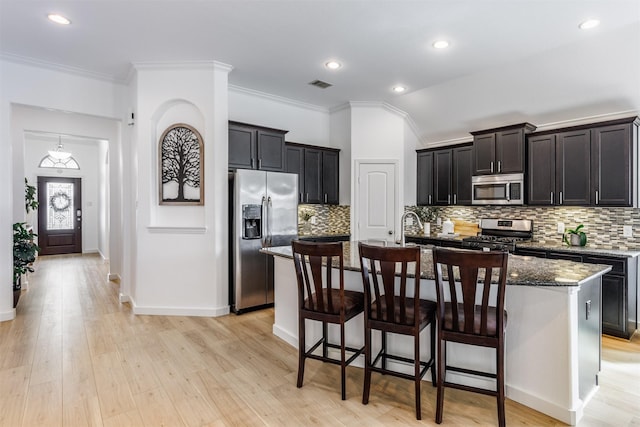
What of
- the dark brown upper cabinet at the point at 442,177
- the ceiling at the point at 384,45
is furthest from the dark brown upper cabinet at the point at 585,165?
the dark brown upper cabinet at the point at 442,177

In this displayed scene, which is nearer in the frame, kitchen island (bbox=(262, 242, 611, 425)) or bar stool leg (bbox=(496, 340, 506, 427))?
bar stool leg (bbox=(496, 340, 506, 427))

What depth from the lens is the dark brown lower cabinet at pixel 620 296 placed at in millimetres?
3430

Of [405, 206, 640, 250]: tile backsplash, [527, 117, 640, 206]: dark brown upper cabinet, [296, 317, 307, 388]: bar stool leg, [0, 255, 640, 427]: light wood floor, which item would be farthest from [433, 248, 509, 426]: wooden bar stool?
[405, 206, 640, 250]: tile backsplash

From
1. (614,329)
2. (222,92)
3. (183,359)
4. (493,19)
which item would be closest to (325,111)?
(222,92)

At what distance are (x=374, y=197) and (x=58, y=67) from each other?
4581 mm

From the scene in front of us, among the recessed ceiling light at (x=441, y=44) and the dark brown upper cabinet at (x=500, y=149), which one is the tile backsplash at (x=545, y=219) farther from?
the recessed ceiling light at (x=441, y=44)

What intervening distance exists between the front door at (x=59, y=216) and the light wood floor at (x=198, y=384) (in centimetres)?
609

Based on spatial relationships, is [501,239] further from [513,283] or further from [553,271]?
[513,283]

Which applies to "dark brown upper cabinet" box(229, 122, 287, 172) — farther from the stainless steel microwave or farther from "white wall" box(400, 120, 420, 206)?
the stainless steel microwave

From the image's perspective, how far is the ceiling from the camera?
2922 mm

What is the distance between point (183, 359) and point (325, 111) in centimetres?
456

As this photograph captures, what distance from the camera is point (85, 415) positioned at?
218cm

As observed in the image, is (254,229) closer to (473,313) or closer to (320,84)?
(320,84)

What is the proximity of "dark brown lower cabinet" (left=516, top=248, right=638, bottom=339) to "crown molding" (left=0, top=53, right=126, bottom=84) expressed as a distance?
20.4 feet
